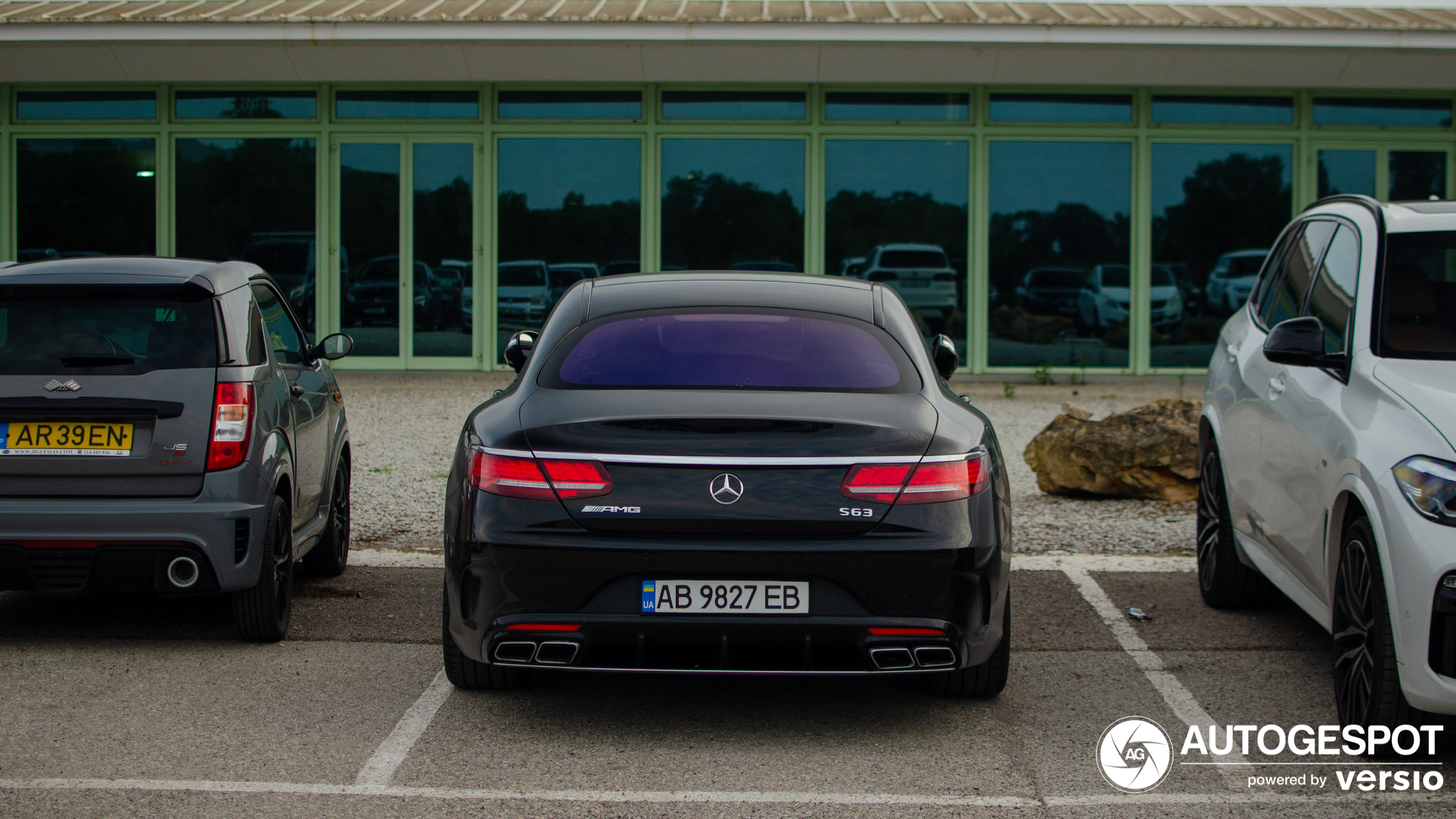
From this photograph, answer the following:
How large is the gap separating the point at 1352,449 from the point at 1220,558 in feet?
6.22

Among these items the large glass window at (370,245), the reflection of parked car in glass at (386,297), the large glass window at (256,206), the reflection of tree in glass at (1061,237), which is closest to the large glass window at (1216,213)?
the reflection of tree in glass at (1061,237)

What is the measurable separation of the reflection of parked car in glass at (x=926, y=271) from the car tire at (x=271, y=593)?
37.6 ft

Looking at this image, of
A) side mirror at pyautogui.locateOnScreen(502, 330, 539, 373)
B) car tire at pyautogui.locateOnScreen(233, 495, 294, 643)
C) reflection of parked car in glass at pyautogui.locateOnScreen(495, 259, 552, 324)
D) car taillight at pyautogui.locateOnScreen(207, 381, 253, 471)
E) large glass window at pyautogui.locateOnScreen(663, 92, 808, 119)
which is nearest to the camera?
car taillight at pyautogui.locateOnScreen(207, 381, 253, 471)

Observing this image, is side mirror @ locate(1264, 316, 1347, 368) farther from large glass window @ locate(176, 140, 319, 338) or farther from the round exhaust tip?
large glass window @ locate(176, 140, 319, 338)

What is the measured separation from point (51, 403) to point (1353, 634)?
4.52 meters

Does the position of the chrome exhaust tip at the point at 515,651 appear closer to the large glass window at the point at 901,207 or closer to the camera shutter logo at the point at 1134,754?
the camera shutter logo at the point at 1134,754

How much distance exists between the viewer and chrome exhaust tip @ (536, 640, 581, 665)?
4.08 metres

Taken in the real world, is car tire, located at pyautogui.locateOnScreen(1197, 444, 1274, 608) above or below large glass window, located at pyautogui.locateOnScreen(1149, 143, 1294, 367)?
below

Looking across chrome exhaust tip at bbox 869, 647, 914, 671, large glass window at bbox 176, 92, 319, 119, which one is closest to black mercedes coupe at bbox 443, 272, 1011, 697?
chrome exhaust tip at bbox 869, 647, 914, 671

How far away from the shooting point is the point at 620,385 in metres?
4.42

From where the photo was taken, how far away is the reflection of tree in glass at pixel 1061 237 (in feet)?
53.5

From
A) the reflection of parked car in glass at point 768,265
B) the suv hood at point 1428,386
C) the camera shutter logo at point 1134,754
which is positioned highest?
the reflection of parked car in glass at point 768,265

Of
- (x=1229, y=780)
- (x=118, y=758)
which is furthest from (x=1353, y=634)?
(x=118, y=758)

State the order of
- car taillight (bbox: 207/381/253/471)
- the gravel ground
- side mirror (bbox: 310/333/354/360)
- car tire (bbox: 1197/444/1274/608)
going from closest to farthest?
car taillight (bbox: 207/381/253/471) < car tire (bbox: 1197/444/1274/608) < side mirror (bbox: 310/333/354/360) < the gravel ground
